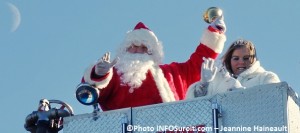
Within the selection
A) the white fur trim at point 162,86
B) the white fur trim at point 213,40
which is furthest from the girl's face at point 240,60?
the white fur trim at point 213,40

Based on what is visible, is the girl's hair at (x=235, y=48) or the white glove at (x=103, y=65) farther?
the white glove at (x=103, y=65)

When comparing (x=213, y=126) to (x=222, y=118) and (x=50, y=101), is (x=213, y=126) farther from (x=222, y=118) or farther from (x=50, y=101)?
(x=50, y=101)

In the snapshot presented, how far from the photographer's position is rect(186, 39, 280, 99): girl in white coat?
807 centimetres

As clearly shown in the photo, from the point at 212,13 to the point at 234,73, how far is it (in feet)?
5.12

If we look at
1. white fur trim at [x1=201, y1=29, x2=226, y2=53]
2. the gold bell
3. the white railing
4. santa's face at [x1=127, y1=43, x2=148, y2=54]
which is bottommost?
the white railing

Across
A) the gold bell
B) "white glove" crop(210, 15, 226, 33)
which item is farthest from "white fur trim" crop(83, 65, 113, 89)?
"white glove" crop(210, 15, 226, 33)

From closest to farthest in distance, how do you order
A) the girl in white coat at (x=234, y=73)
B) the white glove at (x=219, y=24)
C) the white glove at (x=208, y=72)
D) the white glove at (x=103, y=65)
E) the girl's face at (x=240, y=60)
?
1. the girl in white coat at (x=234, y=73)
2. the white glove at (x=208, y=72)
3. the girl's face at (x=240, y=60)
4. the white glove at (x=103, y=65)
5. the white glove at (x=219, y=24)

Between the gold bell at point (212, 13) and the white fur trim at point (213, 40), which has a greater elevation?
the gold bell at point (212, 13)

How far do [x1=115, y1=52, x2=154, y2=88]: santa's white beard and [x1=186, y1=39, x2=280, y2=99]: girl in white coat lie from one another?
4.41ft

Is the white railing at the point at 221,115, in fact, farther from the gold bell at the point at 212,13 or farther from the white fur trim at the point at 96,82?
the gold bell at the point at 212,13

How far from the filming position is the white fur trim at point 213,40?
1038 centimetres

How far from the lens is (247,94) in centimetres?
722

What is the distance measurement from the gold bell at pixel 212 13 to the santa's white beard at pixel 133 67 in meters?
0.88

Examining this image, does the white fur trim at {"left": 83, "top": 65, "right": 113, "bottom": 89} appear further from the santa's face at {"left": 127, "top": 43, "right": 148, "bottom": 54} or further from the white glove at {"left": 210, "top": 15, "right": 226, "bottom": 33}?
the white glove at {"left": 210, "top": 15, "right": 226, "bottom": 33}
